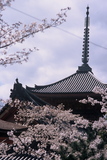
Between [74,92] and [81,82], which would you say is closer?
[74,92]

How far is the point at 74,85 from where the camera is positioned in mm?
16906

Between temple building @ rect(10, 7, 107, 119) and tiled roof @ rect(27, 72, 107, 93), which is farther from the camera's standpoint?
tiled roof @ rect(27, 72, 107, 93)

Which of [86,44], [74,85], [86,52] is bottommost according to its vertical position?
[74,85]

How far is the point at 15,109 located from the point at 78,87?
203 inches

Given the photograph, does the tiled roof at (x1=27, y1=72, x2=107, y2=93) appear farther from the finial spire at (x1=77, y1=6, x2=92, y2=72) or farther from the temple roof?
the finial spire at (x1=77, y1=6, x2=92, y2=72)

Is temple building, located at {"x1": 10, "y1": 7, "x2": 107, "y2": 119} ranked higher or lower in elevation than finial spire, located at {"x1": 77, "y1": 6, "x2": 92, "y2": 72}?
lower

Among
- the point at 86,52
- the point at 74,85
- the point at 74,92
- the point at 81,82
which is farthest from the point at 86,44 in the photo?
the point at 74,92

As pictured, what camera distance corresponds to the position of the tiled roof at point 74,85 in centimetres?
1612

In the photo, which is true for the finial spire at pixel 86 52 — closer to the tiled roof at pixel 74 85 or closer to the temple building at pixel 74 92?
the temple building at pixel 74 92

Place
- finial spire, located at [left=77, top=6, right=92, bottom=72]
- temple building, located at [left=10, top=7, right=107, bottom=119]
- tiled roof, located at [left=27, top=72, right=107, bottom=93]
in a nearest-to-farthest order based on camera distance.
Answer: temple building, located at [left=10, top=7, right=107, bottom=119]
tiled roof, located at [left=27, top=72, right=107, bottom=93]
finial spire, located at [left=77, top=6, right=92, bottom=72]

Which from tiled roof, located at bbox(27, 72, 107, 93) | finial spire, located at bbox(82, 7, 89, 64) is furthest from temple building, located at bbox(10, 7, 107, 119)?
finial spire, located at bbox(82, 7, 89, 64)

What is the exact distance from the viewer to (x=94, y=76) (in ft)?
59.4

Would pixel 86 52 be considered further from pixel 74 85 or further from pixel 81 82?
pixel 74 85

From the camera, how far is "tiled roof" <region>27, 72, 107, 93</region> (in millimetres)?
16122
